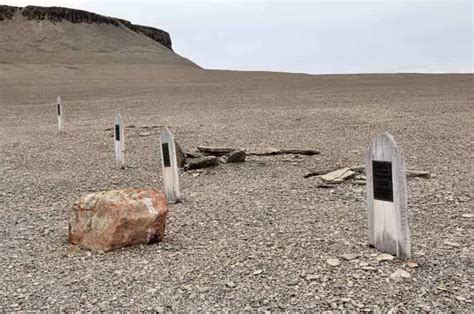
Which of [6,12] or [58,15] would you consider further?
[58,15]

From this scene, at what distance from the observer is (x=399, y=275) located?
418 centimetres

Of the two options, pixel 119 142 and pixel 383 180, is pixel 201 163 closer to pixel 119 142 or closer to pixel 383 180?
pixel 119 142

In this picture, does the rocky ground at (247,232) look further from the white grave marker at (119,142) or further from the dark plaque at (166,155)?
the dark plaque at (166,155)

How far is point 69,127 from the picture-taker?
730 inches

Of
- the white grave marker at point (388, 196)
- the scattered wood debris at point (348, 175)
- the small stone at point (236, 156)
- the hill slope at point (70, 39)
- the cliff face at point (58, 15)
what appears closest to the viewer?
the white grave marker at point (388, 196)

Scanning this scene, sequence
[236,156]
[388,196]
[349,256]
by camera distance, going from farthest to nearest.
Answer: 1. [236,156]
2. [349,256]
3. [388,196]

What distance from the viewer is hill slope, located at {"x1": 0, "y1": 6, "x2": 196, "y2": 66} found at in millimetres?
73938

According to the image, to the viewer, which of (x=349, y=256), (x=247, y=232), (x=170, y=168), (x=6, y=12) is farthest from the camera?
(x=6, y=12)

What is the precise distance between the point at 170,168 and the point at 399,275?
381cm

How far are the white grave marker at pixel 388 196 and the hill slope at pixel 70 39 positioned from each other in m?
68.9

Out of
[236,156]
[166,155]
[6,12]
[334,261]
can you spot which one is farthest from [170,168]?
[6,12]

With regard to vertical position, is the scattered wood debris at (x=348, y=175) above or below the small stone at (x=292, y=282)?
above

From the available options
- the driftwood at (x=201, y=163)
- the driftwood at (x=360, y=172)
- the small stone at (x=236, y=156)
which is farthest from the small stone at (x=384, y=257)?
the small stone at (x=236, y=156)

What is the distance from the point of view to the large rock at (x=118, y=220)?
5187mm
